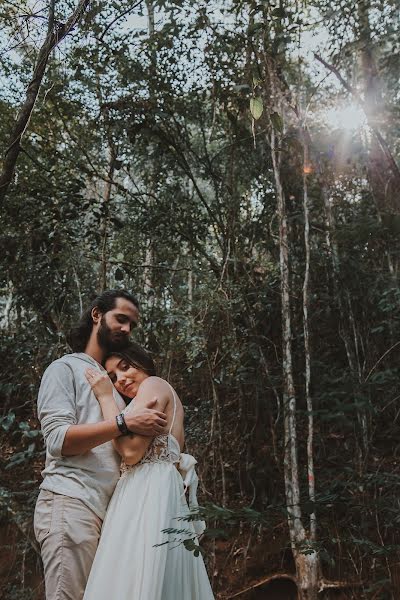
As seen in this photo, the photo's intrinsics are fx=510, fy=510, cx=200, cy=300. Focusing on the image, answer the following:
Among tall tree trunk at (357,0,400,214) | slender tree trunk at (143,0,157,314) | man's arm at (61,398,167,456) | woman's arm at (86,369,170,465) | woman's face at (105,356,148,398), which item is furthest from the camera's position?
tall tree trunk at (357,0,400,214)

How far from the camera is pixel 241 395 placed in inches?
202

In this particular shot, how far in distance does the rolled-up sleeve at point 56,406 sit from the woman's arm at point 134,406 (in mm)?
102

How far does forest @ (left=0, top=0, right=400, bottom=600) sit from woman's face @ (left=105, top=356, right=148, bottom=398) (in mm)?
2125

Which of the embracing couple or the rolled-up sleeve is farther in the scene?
the rolled-up sleeve

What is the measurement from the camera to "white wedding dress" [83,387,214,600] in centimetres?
166

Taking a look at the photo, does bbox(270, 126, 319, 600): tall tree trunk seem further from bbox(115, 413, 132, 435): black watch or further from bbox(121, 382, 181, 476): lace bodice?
bbox(115, 413, 132, 435): black watch

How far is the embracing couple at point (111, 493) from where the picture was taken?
170 cm

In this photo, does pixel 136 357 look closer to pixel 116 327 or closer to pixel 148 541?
pixel 116 327

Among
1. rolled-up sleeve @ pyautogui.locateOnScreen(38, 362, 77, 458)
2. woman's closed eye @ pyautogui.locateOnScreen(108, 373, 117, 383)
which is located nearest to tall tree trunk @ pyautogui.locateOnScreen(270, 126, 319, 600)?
woman's closed eye @ pyautogui.locateOnScreen(108, 373, 117, 383)

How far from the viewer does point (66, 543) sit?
5.65 feet

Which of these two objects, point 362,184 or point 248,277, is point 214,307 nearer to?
point 248,277

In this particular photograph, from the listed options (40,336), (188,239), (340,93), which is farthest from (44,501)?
(340,93)

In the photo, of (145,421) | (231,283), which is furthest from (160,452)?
(231,283)

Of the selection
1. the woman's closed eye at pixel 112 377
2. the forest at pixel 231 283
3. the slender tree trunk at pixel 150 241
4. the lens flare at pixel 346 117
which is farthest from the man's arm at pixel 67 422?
the lens flare at pixel 346 117
